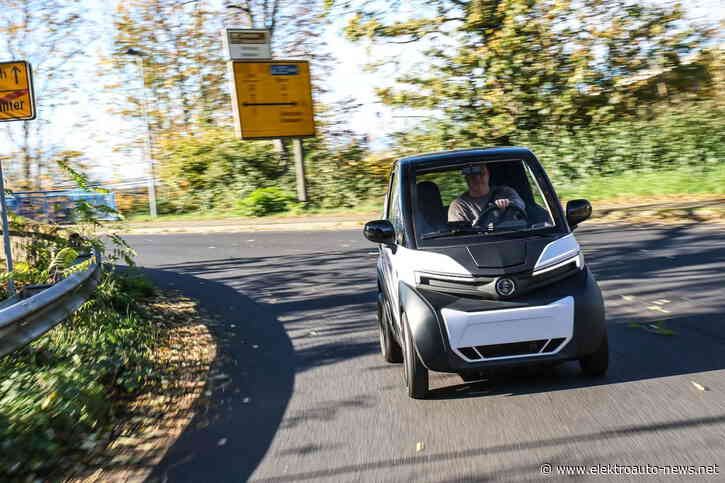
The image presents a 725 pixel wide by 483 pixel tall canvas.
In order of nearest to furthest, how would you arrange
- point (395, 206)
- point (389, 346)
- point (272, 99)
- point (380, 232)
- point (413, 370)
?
point (413, 370) < point (380, 232) < point (395, 206) < point (389, 346) < point (272, 99)

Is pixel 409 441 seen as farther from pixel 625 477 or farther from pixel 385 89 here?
pixel 385 89

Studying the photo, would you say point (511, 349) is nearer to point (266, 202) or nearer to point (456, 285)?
point (456, 285)

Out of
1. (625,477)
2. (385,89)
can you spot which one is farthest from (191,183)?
(625,477)

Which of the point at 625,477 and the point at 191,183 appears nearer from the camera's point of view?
the point at 625,477

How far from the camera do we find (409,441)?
14.0ft

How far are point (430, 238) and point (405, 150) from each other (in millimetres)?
17826

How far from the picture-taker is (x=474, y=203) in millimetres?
5633

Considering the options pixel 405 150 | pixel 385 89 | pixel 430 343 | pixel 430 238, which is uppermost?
pixel 385 89

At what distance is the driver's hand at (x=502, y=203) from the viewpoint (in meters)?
5.51

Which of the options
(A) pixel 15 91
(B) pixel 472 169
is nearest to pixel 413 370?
(B) pixel 472 169

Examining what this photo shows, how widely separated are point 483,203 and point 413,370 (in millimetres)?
1430

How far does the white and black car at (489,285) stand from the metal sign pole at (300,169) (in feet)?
56.6

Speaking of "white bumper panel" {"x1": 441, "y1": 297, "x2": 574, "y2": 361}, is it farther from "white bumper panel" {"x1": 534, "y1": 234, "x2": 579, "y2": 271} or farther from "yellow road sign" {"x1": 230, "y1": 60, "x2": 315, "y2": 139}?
"yellow road sign" {"x1": 230, "y1": 60, "x2": 315, "y2": 139}

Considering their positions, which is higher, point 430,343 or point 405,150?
point 405,150
